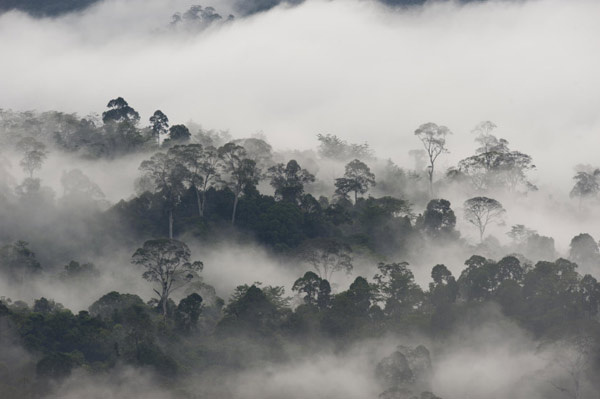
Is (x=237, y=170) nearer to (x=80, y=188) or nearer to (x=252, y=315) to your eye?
(x=80, y=188)

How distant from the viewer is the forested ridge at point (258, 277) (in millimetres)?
88250

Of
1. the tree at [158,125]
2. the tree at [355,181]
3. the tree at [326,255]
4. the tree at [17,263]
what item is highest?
the tree at [158,125]

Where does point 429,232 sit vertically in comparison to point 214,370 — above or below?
above

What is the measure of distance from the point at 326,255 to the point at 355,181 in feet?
72.1

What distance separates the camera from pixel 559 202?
154 m

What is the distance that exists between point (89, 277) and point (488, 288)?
40.1 m

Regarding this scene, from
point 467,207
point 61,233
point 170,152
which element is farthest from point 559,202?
point 61,233

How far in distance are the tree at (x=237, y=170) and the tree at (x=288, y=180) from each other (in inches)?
134

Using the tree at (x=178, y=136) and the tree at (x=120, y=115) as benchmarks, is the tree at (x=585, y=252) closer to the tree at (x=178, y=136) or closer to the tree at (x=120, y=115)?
the tree at (x=178, y=136)

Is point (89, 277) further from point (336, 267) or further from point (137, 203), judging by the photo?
point (336, 267)

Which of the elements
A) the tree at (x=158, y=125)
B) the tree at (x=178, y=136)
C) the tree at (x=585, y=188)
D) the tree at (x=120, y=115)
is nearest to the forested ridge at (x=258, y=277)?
the tree at (x=178, y=136)

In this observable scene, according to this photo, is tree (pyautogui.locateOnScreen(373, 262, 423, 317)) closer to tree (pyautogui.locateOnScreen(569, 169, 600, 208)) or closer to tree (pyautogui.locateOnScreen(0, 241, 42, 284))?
tree (pyautogui.locateOnScreen(0, 241, 42, 284))

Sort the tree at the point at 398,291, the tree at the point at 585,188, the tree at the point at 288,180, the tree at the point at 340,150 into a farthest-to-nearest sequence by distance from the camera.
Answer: the tree at the point at 340,150 < the tree at the point at 585,188 < the tree at the point at 288,180 < the tree at the point at 398,291

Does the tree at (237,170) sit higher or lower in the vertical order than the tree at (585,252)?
higher
